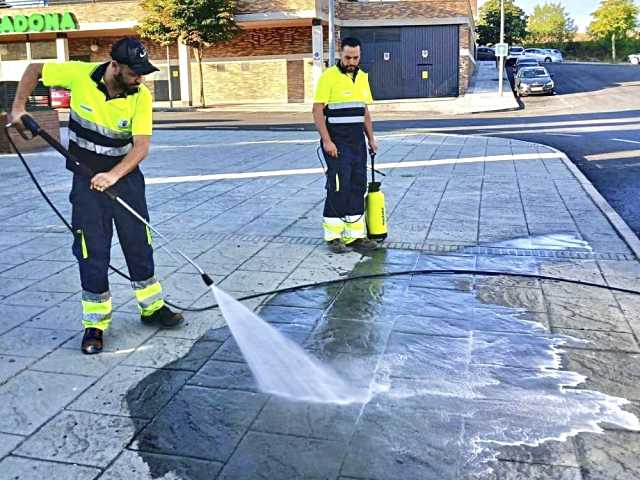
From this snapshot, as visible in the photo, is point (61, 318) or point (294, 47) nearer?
point (61, 318)

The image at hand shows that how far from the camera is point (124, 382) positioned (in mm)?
4039

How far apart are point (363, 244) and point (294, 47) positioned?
108ft

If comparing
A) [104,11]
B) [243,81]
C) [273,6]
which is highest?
[104,11]

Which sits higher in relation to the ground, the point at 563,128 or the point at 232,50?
the point at 232,50

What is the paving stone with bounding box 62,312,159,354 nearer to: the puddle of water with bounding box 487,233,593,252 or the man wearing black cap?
the man wearing black cap

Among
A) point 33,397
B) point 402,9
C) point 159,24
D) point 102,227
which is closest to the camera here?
point 33,397

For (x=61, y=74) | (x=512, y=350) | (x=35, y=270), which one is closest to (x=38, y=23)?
(x=35, y=270)

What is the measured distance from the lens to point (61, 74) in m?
4.30

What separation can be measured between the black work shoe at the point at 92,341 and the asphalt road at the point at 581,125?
5938mm

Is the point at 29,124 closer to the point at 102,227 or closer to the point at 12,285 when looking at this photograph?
the point at 102,227

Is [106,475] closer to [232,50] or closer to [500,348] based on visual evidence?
[500,348]

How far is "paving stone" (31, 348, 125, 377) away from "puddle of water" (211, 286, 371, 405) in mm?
789

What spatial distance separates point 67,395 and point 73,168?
138 cm

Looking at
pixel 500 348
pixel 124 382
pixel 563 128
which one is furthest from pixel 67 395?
pixel 563 128
